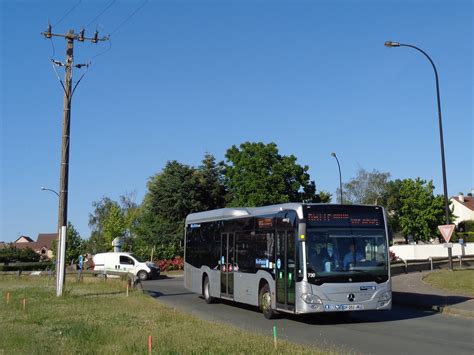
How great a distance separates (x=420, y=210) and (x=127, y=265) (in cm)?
4934

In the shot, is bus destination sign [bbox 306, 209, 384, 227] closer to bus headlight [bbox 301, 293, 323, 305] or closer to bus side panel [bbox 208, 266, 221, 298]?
bus headlight [bbox 301, 293, 323, 305]

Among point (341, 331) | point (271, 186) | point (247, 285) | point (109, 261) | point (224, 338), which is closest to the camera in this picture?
point (224, 338)

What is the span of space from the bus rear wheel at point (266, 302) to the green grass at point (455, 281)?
8.46m

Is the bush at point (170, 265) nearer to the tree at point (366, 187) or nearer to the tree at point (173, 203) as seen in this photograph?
the tree at point (173, 203)

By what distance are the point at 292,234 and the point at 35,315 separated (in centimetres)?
729

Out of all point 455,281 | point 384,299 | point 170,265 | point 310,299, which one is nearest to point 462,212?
point 170,265

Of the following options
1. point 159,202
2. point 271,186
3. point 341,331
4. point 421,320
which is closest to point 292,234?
point 341,331

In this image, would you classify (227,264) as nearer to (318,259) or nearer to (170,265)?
(318,259)

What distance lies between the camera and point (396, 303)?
19.9 metres

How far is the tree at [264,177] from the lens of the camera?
52812 millimetres

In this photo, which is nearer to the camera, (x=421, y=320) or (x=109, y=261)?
(x=421, y=320)

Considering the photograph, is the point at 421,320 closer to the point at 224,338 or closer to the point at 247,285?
the point at 247,285

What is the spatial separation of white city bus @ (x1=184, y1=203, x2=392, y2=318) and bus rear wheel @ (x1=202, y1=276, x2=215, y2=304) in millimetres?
3702

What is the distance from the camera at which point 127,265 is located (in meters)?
42.0
